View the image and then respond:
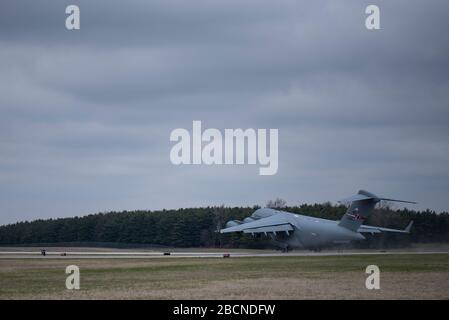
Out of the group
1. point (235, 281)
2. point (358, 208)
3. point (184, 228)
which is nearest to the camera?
point (235, 281)

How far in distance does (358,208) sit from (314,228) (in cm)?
501

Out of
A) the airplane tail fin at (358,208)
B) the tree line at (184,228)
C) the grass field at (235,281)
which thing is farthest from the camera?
the tree line at (184,228)

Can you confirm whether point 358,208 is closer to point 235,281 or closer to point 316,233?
point 316,233

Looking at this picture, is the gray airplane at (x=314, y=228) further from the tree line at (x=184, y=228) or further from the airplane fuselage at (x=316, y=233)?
the tree line at (x=184, y=228)

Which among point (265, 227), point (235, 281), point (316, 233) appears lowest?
point (235, 281)

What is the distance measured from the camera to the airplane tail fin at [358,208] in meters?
71.2

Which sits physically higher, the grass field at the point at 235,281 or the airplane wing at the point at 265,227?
the airplane wing at the point at 265,227

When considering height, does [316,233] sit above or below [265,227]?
below

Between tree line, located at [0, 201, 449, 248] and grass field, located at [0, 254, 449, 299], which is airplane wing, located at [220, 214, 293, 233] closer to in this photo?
tree line, located at [0, 201, 449, 248]

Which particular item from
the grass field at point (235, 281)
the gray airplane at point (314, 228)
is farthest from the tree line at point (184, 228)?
the grass field at point (235, 281)

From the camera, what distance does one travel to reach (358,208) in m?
72.0

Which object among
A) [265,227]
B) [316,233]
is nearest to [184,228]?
[265,227]
